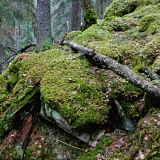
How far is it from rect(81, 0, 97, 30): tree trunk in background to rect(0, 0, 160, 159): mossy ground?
5.61 ft

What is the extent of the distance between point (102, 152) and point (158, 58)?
2.24 m

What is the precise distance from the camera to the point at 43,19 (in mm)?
7309

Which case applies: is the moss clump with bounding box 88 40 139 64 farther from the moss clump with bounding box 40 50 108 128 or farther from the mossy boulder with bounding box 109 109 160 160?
the mossy boulder with bounding box 109 109 160 160

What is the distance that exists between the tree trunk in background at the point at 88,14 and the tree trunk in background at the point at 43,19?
1378mm

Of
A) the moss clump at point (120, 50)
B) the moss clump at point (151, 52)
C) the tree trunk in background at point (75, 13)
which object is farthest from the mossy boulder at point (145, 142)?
the tree trunk in background at point (75, 13)

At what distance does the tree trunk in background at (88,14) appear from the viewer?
24.5ft

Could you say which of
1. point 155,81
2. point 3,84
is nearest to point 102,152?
point 155,81

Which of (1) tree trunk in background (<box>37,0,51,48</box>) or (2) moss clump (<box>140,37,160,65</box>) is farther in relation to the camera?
(1) tree trunk in background (<box>37,0,51,48</box>)

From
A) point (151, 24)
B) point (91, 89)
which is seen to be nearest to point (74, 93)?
point (91, 89)

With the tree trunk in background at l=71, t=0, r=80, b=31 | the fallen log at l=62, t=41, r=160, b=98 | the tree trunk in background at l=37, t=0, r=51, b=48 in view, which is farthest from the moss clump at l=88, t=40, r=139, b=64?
the tree trunk in background at l=71, t=0, r=80, b=31

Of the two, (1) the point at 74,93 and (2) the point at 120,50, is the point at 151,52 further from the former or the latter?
(1) the point at 74,93

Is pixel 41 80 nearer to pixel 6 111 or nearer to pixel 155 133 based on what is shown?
pixel 6 111

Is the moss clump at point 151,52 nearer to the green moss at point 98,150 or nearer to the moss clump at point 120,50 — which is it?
the moss clump at point 120,50

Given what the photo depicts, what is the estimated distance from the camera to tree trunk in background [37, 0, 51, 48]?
717cm
